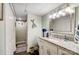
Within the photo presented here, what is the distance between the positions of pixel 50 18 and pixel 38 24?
422 mm

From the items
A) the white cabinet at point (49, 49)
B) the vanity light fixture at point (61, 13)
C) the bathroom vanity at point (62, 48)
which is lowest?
the white cabinet at point (49, 49)

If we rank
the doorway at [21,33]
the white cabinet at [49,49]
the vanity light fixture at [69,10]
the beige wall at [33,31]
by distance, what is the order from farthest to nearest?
the beige wall at [33,31] < the doorway at [21,33] < the vanity light fixture at [69,10] < the white cabinet at [49,49]

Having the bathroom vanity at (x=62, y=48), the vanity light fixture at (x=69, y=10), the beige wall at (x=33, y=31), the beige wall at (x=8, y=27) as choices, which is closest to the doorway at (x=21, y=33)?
the beige wall at (x=33, y=31)

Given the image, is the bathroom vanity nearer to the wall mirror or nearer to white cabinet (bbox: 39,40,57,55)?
white cabinet (bbox: 39,40,57,55)

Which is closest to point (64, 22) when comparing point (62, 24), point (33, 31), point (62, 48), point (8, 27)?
point (62, 24)

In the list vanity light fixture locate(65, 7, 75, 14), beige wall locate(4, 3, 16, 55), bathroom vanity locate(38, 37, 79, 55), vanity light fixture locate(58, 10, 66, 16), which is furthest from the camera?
vanity light fixture locate(58, 10, 66, 16)

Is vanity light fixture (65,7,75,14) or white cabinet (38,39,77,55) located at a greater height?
vanity light fixture (65,7,75,14)

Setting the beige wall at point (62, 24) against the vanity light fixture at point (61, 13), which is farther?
Answer: the vanity light fixture at point (61, 13)

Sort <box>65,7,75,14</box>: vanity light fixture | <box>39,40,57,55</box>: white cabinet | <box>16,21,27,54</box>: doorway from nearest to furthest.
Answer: <box>39,40,57,55</box>: white cabinet, <box>65,7,75,14</box>: vanity light fixture, <box>16,21,27,54</box>: doorway

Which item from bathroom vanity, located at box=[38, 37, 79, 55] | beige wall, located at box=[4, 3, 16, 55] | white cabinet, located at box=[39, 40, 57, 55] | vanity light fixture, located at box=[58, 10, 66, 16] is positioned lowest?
white cabinet, located at box=[39, 40, 57, 55]

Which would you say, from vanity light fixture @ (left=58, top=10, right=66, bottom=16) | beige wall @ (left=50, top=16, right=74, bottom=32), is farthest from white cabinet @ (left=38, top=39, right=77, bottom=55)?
vanity light fixture @ (left=58, top=10, right=66, bottom=16)

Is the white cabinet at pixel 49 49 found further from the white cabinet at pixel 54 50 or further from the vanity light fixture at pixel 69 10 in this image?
the vanity light fixture at pixel 69 10

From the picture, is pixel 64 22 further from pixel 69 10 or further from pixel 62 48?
pixel 62 48

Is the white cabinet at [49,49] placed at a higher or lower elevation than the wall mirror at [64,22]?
lower
